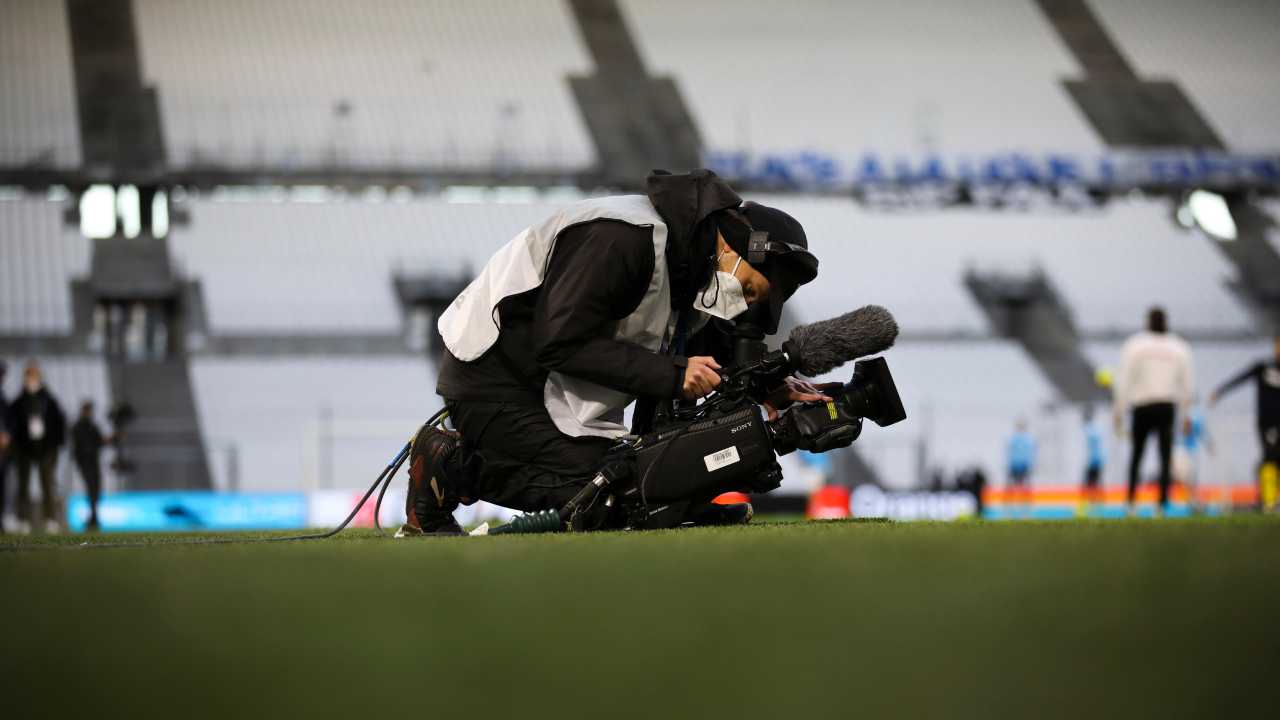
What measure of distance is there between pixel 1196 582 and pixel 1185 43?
23.1 metres

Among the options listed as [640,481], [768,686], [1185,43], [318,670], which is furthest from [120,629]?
[1185,43]

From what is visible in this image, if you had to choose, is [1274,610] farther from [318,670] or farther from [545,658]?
[318,670]

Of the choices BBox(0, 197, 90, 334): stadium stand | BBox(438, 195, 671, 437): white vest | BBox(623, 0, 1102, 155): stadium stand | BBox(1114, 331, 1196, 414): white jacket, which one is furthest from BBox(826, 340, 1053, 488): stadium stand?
BBox(438, 195, 671, 437): white vest

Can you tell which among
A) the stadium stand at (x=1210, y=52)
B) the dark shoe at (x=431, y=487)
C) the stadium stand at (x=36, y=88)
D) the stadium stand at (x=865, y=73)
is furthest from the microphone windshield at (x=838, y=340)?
the stadium stand at (x=1210, y=52)

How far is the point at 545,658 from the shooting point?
4.22ft

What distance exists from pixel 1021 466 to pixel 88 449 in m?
10.1

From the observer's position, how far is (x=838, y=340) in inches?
134

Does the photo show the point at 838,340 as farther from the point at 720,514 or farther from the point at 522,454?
the point at 522,454

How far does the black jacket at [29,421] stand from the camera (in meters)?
11.0

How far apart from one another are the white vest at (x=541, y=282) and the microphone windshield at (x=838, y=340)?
359mm

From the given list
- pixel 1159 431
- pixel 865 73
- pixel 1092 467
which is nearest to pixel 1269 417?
pixel 1159 431

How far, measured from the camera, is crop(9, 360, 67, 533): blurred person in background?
11.0m

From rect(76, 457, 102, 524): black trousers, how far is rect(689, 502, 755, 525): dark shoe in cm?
953

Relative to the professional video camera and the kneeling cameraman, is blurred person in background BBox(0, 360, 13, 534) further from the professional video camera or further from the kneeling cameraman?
the professional video camera
